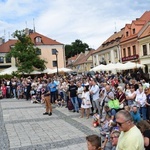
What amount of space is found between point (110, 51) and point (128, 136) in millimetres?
42802

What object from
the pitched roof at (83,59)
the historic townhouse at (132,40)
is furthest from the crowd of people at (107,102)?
A: the pitched roof at (83,59)

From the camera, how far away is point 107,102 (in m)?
9.88

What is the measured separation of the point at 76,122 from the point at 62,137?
236 centimetres

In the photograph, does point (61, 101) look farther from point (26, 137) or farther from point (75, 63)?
point (75, 63)

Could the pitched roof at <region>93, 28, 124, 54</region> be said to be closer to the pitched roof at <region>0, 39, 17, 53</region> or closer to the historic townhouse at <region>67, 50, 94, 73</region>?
the historic townhouse at <region>67, 50, 94, 73</region>

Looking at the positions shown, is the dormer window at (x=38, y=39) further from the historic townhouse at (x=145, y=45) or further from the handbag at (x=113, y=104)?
the handbag at (x=113, y=104)

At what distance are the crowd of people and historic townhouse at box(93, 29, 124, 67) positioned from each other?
25.5 metres

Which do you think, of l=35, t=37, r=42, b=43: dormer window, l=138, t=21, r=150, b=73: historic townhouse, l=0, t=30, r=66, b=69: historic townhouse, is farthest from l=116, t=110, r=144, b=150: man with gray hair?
l=35, t=37, r=42, b=43: dormer window

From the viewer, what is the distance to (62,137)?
27.0ft

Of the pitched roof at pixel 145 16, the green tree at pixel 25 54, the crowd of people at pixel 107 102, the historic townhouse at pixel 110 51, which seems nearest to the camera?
the crowd of people at pixel 107 102

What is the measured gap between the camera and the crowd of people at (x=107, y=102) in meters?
3.29

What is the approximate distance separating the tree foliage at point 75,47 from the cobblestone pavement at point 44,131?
78396 mm

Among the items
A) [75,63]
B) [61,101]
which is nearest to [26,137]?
[61,101]

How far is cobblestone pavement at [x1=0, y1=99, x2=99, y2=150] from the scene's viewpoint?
748 cm
